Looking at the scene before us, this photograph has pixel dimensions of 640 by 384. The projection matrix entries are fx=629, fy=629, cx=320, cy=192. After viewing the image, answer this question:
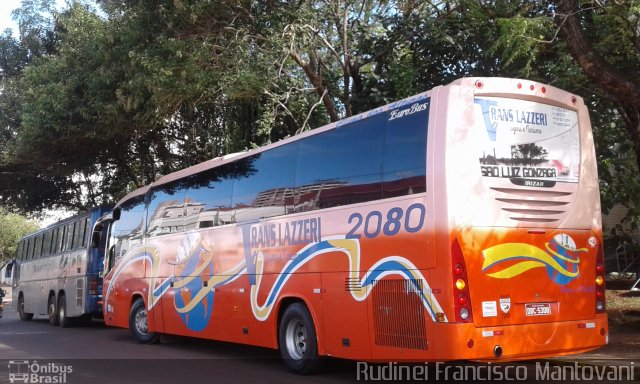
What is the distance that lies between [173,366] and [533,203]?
6.48 metres

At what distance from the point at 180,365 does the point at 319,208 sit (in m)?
3.95

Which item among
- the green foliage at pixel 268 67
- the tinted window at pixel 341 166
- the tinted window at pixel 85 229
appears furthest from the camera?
the tinted window at pixel 85 229

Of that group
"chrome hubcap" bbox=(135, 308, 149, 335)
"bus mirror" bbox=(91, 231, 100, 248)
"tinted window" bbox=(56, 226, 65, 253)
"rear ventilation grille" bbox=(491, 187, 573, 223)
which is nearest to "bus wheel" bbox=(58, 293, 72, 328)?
"tinted window" bbox=(56, 226, 65, 253)

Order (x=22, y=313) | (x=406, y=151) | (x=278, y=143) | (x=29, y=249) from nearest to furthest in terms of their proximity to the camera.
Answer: (x=406, y=151) < (x=278, y=143) < (x=29, y=249) < (x=22, y=313)

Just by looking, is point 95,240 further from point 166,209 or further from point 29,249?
point 29,249

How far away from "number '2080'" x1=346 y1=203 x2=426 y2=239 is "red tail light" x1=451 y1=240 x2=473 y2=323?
55cm

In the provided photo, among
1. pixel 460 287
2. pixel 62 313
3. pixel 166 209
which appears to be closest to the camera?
pixel 460 287

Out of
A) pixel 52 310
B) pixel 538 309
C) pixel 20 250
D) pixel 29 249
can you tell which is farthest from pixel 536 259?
pixel 20 250

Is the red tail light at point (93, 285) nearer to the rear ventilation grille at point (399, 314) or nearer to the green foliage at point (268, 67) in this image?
the green foliage at point (268, 67)

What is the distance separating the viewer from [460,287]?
691 cm

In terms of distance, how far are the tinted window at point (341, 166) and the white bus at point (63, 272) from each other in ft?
32.7

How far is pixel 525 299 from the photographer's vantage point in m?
7.34

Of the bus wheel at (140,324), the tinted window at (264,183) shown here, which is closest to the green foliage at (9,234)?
the bus wheel at (140,324)

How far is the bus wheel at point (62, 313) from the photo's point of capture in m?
18.8
